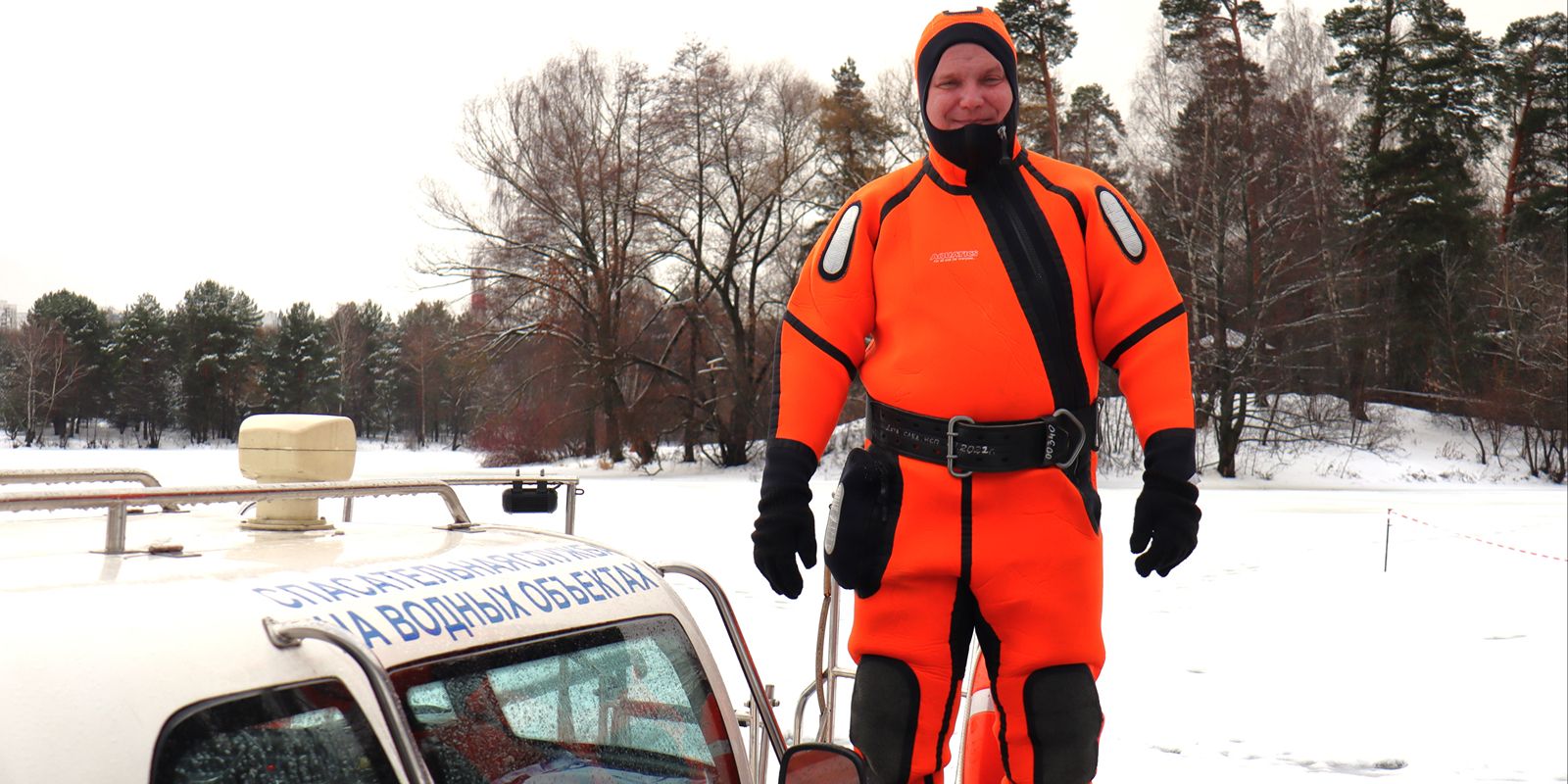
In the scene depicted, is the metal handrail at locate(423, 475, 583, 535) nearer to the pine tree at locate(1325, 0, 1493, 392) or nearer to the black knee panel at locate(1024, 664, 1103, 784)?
the black knee panel at locate(1024, 664, 1103, 784)

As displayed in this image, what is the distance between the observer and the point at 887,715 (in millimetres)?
2941

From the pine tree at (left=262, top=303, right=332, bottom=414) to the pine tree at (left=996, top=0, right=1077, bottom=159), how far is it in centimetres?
2237

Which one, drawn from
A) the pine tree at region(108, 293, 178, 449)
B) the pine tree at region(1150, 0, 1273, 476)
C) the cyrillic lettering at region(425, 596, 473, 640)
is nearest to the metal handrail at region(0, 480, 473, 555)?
the cyrillic lettering at region(425, 596, 473, 640)

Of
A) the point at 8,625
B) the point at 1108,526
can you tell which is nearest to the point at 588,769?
the point at 8,625

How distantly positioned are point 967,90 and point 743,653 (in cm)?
156

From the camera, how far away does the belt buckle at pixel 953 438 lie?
2.92m

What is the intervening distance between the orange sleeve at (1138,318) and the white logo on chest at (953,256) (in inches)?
11.6

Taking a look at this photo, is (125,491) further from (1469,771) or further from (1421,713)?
(1421,713)

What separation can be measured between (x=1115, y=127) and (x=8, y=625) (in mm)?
40085

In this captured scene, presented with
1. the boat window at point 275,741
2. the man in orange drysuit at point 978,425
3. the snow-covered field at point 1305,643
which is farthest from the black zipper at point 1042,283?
the boat window at point 275,741

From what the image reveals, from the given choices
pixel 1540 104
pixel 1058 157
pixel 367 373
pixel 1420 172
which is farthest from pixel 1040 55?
pixel 367 373

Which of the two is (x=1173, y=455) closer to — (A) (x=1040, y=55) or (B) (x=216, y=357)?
(A) (x=1040, y=55)

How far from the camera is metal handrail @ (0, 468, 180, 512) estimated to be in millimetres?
2717

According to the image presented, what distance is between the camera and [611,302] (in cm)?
3306
